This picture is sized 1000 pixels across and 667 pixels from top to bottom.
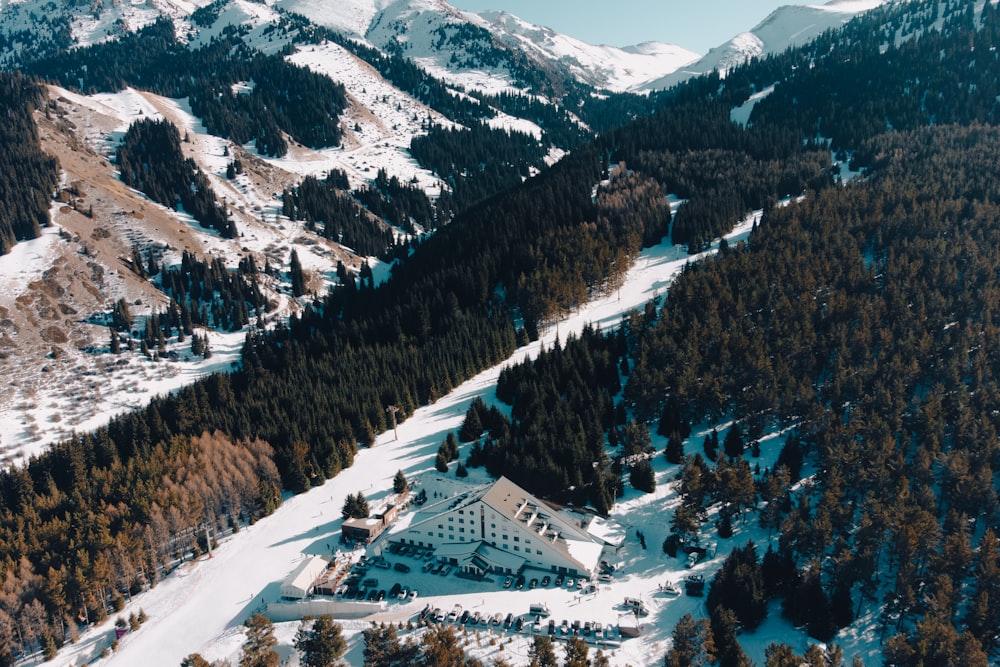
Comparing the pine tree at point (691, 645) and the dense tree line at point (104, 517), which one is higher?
the dense tree line at point (104, 517)

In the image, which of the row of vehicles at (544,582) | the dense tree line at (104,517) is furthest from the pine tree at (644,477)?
the dense tree line at (104,517)

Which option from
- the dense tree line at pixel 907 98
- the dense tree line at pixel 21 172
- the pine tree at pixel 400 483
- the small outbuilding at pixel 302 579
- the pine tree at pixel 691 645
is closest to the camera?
the pine tree at pixel 691 645

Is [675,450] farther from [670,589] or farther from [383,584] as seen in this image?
[383,584]

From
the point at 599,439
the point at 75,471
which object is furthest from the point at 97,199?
the point at 599,439

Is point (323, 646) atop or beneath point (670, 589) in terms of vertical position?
atop

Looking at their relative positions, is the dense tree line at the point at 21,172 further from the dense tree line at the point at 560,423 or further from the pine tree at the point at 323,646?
the pine tree at the point at 323,646

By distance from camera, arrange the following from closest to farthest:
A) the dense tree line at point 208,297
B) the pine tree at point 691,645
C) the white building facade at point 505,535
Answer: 1. the pine tree at point 691,645
2. the white building facade at point 505,535
3. the dense tree line at point 208,297

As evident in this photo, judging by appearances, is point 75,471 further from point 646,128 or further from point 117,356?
point 646,128

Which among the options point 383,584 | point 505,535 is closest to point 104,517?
point 383,584
